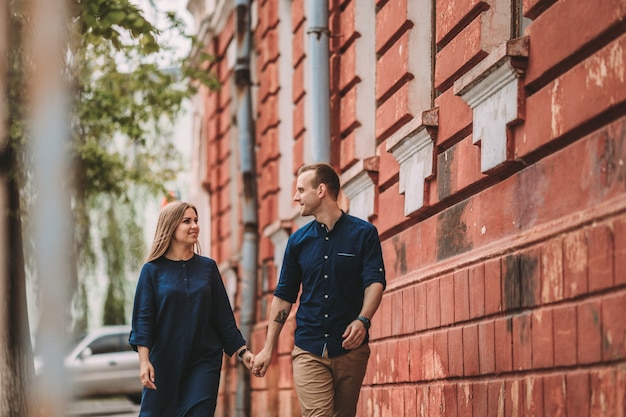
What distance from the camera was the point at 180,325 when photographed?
6.48m

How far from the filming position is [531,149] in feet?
19.7

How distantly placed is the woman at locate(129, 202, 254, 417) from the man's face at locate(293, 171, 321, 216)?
0.65 metres

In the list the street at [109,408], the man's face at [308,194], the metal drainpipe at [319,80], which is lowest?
the street at [109,408]

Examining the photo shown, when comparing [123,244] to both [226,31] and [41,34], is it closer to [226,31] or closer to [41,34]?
[226,31]

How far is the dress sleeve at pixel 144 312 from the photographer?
21.0ft

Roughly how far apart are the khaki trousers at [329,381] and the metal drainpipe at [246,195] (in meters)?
8.30

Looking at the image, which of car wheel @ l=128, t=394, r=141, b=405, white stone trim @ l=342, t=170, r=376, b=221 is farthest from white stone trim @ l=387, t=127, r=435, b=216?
car wheel @ l=128, t=394, r=141, b=405

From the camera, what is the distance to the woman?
636cm

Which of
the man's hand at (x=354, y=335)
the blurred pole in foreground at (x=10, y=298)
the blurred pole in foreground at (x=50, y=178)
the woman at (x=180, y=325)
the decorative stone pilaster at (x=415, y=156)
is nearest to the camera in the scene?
the blurred pole in foreground at (x=50, y=178)

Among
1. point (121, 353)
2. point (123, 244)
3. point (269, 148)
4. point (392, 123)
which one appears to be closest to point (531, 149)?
point (392, 123)

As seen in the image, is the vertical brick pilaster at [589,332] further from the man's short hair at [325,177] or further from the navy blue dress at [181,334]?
the navy blue dress at [181,334]

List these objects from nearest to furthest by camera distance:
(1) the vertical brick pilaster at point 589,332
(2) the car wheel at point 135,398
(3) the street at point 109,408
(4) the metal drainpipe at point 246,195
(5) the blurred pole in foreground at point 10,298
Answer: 1. (5) the blurred pole in foreground at point 10,298
2. (1) the vertical brick pilaster at point 589,332
3. (4) the metal drainpipe at point 246,195
4. (2) the car wheel at point 135,398
5. (3) the street at point 109,408

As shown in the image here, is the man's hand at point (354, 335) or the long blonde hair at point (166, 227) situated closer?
the man's hand at point (354, 335)

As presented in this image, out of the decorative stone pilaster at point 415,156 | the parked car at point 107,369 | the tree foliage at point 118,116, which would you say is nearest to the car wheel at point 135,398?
the parked car at point 107,369
